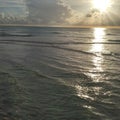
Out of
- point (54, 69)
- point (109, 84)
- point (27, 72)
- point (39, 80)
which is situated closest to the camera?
point (109, 84)

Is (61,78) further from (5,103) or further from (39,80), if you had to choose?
(5,103)

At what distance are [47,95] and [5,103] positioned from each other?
109 inches

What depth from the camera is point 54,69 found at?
2578 cm

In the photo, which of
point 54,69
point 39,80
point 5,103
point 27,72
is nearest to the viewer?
point 5,103

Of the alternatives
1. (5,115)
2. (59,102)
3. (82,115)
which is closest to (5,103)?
(5,115)

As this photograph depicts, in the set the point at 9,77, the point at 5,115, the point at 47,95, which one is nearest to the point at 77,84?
the point at 47,95

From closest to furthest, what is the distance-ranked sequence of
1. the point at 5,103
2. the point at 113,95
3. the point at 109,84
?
the point at 5,103
the point at 113,95
the point at 109,84

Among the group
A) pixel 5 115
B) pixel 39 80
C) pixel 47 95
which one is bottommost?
pixel 5 115

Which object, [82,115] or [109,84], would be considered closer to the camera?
[82,115]

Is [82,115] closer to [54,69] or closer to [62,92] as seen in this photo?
[62,92]

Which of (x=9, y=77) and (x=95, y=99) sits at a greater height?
(x=9, y=77)

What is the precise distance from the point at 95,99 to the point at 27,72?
986cm

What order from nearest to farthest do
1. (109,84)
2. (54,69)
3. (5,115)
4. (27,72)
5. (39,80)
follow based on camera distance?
(5,115) < (109,84) < (39,80) < (27,72) < (54,69)

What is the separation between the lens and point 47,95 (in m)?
16.6
